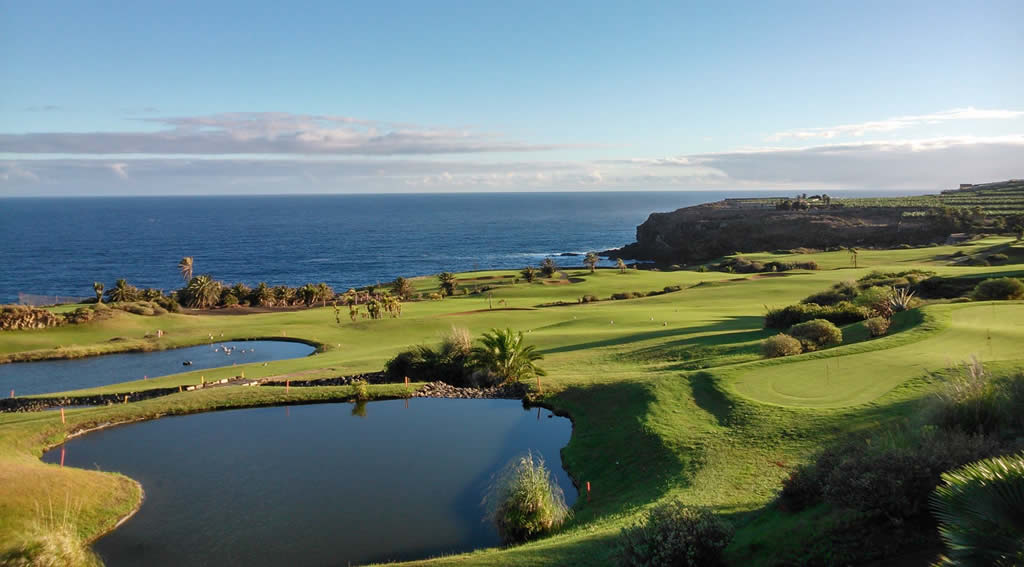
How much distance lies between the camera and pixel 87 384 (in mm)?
35750

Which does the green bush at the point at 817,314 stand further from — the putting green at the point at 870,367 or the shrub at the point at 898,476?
the shrub at the point at 898,476

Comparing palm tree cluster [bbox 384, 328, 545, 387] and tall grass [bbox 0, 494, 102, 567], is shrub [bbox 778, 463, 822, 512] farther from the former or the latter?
palm tree cluster [bbox 384, 328, 545, 387]

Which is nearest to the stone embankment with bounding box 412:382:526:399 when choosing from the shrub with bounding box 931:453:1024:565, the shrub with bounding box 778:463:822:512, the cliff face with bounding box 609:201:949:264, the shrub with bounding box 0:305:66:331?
the shrub with bounding box 778:463:822:512

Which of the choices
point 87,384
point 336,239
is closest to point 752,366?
point 87,384

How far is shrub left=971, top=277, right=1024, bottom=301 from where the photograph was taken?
2759 centimetres

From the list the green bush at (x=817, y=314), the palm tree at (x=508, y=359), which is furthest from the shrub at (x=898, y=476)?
the green bush at (x=817, y=314)

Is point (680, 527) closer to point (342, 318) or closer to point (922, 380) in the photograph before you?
point (922, 380)

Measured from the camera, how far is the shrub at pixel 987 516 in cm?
546

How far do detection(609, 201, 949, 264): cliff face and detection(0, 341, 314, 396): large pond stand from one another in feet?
307

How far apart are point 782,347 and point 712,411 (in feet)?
20.6

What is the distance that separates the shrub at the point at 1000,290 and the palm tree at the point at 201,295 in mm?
65794

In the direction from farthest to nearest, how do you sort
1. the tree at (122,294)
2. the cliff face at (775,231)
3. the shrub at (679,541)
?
the cliff face at (775,231), the tree at (122,294), the shrub at (679,541)

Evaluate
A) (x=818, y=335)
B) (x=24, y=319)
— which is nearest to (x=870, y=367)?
(x=818, y=335)

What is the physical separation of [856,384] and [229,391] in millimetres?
22994
